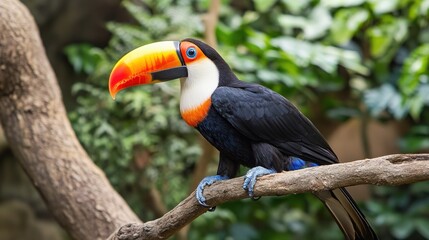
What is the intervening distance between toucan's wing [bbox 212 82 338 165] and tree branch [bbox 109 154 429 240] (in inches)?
7.3

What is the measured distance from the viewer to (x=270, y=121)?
78.5 inches

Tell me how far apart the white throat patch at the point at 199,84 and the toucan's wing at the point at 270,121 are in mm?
31

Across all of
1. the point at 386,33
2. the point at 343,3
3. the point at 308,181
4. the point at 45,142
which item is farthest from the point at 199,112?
the point at 386,33

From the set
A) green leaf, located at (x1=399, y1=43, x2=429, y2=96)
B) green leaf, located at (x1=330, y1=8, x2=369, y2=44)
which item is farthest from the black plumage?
green leaf, located at (x1=330, y1=8, x2=369, y2=44)

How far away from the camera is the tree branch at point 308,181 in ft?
5.11

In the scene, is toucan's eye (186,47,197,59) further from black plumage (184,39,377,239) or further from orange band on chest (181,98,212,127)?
orange band on chest (181,98,212,127)

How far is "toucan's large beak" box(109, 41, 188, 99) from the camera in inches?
78.3

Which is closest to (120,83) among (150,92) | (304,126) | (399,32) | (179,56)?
(179,56)

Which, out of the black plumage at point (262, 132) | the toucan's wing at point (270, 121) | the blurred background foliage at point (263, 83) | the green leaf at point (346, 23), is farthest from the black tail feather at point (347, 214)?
the green leaf at point (346, 23)

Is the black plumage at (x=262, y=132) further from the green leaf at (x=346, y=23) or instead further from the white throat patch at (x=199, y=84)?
the green leaf at (x=346, y=23)

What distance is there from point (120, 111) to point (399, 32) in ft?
5.20

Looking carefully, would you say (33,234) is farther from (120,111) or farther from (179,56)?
(179,56)

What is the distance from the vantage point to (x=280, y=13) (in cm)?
419

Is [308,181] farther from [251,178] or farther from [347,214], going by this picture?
[347,214]
